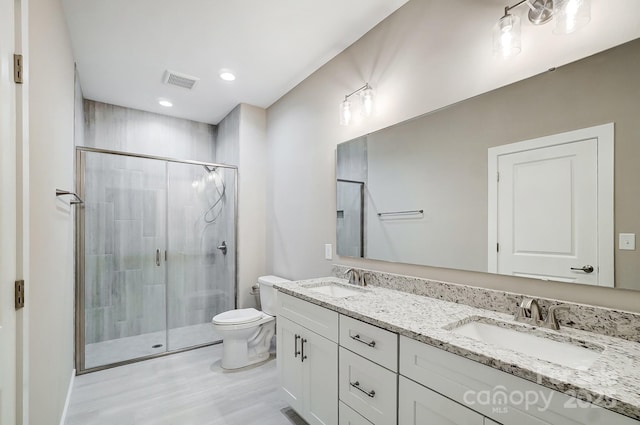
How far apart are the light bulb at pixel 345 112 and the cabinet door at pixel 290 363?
1.49 m

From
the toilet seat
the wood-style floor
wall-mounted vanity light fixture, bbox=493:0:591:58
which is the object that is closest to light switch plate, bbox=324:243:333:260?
the toilet seat

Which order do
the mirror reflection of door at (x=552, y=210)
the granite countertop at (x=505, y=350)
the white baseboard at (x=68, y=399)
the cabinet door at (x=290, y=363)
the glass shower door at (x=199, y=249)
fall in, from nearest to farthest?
the granite countertop at (x=505, y=350) → the mirror reflection of door at (x=552, y=210) → the cabinet door at (x=290, y=363) → the white baseboard at (x=68, y=399) → the glass shower door at (x=199, y=249)

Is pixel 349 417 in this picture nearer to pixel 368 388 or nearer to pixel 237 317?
pixel 368 388

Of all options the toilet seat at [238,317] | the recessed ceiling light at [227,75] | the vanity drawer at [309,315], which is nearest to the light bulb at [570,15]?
the vanity drawer at [309,315]

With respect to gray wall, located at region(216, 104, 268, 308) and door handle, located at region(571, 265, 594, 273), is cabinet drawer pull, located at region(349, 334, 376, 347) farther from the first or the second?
gray wall, located at region(216, 104, 268, 308)

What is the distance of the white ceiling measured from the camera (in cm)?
189

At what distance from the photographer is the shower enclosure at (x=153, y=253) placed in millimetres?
2977

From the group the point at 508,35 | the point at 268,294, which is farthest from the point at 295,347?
the point at 508,35

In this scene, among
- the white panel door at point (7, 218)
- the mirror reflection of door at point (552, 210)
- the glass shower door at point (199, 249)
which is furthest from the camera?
the glass shower door at point (199, 249)

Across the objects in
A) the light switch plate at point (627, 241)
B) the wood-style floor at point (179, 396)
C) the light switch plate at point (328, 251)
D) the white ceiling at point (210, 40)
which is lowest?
the wood-style floor at point (179, 396)

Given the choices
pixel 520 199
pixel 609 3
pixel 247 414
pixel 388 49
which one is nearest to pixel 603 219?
pixel 520 199

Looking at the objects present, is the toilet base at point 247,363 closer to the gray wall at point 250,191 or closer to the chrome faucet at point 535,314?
the gray wall at point 250,191

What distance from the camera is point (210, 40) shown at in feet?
7.27

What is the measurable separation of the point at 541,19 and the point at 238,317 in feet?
9.44
